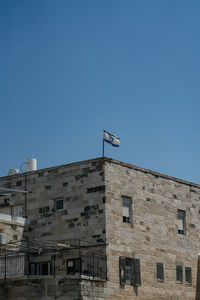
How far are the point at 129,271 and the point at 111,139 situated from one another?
7692 millimetres

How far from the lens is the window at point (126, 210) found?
129 ft

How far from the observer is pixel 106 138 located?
3984 centimetres

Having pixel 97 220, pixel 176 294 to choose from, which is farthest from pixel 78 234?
pixel 176 294

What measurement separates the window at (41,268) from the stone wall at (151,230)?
4.08m

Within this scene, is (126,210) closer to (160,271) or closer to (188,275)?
(160,271)

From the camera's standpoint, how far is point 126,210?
3941 cm

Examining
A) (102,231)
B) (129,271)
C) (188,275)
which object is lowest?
(188,275)

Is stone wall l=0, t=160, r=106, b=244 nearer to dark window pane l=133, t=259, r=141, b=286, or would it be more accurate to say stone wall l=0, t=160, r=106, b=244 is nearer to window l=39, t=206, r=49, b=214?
window l=39, t=206, r=49, b=214

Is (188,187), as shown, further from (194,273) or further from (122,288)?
(122,288)

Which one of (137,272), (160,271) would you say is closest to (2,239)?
(137,272)

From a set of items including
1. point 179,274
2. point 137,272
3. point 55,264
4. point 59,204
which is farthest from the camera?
point 179,274

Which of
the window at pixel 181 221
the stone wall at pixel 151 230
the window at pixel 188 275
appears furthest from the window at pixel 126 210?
the window at pixel 188 275

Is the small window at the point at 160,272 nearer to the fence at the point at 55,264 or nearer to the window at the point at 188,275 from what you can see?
the window at the point at 188,275

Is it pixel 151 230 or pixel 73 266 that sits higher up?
pixel 151 230
